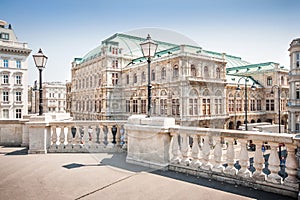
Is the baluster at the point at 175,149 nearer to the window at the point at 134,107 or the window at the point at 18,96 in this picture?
the window at the point at 134,107

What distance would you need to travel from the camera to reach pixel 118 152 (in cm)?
641

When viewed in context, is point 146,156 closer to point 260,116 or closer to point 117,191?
point 117,191

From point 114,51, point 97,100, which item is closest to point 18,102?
point 97,100

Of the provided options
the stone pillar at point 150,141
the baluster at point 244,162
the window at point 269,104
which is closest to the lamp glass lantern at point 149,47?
the stone pillar at point 150,141

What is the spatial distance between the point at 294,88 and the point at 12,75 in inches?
1756

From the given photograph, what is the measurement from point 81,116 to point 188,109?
32434 mm

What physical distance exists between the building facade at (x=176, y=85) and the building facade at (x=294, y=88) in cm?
609

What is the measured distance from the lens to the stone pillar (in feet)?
15.7

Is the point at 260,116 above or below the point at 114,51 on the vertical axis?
below

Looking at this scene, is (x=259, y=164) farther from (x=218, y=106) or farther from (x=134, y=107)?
(x=134, y=107)

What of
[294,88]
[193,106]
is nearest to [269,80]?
[294,88]

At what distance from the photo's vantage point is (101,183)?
3.95 m

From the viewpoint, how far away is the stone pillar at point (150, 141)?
189 inches

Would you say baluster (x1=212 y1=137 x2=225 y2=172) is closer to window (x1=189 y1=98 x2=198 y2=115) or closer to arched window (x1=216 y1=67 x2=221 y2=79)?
window (x1=189 y1=98 x2=198 y2=115)
